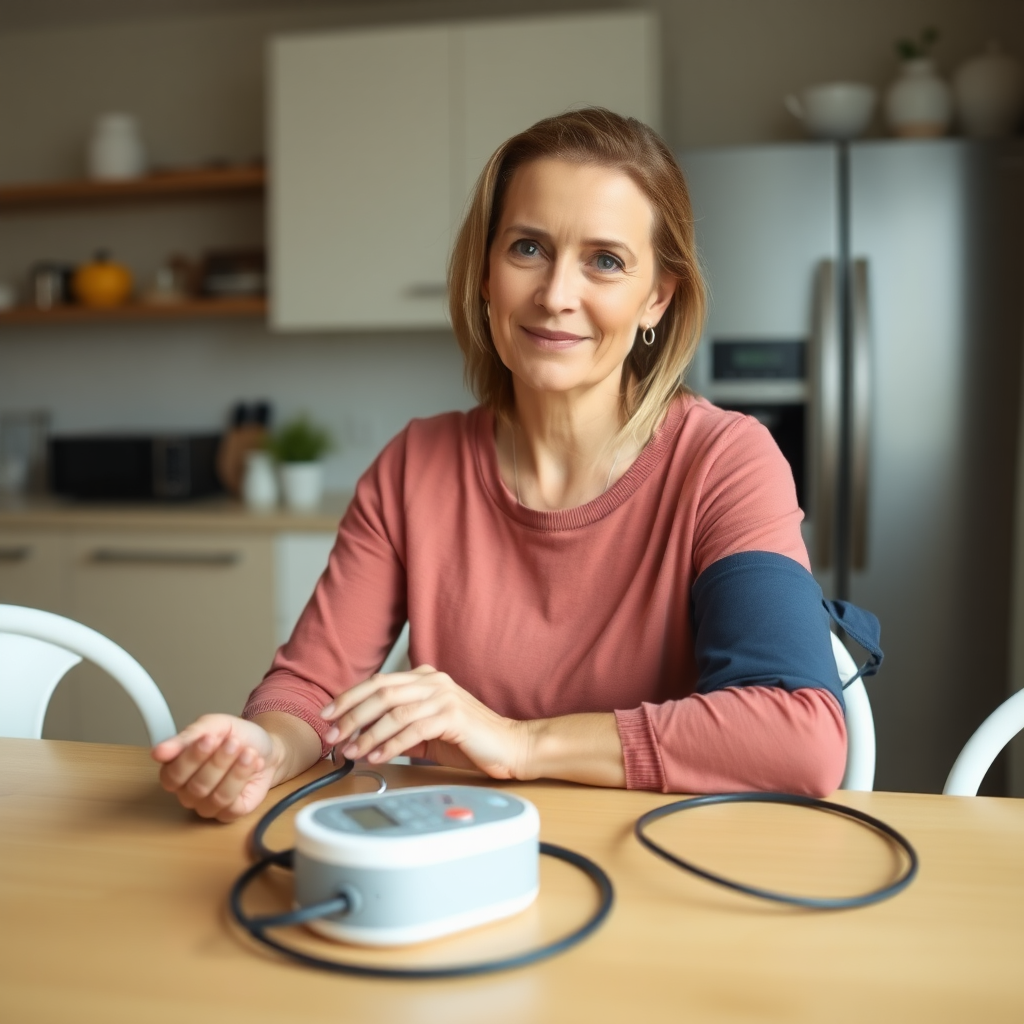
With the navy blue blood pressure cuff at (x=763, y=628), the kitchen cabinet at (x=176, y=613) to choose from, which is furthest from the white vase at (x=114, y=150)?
the navy blue blood pressure cuff at (x=763, y=628)

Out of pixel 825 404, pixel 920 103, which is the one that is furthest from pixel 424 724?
pixel 920 103

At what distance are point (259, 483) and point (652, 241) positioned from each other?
6.83 feet

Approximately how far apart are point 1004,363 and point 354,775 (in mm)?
2273

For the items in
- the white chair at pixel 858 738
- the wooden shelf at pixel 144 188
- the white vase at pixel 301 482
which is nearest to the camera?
the white chair at pixel 858 738

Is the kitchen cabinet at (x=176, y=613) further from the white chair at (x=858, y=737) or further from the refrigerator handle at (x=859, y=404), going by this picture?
the white chair at (x=858, y=737)

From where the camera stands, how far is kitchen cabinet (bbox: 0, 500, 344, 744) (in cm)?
297

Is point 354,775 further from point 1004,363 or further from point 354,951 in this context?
point 1004,363

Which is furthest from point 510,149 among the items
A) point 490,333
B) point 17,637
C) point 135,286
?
point 135,286

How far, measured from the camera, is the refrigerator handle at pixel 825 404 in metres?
2.76

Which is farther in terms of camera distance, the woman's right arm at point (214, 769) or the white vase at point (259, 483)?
the white vase at point (259, 483)

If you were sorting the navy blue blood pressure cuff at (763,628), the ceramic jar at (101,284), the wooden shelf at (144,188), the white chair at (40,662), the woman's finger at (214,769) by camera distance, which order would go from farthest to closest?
the ceramic jar at (101,284) < the wooden shelf at (144,188) < the white chair at (40,662) < the navy blue blood pressure cuff at (763,628) < the woman's finger at (214,769)

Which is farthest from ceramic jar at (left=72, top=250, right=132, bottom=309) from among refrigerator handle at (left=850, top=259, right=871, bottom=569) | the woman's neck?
the woman's neck

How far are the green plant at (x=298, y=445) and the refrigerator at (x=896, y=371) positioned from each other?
106 cm

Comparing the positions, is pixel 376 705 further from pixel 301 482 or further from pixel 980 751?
pixel 301 482
